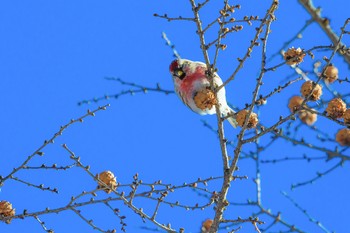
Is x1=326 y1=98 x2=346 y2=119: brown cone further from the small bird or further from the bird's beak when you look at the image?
the bird's beak

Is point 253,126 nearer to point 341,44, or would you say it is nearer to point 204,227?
point 204,227

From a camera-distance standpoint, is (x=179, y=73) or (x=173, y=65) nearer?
(x=179, y=73)

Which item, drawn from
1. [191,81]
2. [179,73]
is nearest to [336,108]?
[191,81]

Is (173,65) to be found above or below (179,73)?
above

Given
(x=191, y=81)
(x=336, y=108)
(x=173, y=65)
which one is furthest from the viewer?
(x=173, y=65)

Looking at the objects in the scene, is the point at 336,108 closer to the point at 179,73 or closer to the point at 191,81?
the point at 191,81

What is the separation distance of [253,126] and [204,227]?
2.23 ft

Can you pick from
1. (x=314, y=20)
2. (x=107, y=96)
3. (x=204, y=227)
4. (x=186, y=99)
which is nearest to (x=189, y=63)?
(x=186, y=99)

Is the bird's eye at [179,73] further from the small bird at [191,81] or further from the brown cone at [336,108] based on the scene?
the brown cone at [336,108]

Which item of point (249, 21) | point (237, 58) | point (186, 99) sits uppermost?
point (186, 99)

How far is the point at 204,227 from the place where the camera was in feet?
11.8

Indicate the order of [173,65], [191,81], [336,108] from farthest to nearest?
[173,65] → [191,81] → [336,108]

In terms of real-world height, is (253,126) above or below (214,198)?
above

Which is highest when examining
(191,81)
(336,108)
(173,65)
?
(173,65)
